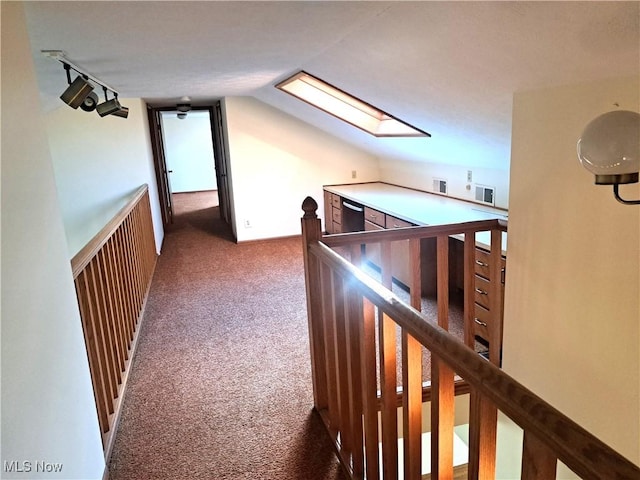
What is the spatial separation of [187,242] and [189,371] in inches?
135

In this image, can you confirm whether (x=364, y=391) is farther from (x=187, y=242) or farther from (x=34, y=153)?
(x=187, y=242)

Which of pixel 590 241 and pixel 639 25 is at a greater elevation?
pixel 639 25

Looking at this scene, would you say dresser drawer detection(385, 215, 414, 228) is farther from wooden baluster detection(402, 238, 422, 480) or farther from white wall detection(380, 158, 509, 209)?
wooden baluster detection(402, 238, 422, 480)

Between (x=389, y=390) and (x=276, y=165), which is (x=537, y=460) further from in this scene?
(x=276, y=165)

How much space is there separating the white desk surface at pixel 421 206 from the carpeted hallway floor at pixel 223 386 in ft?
3.73

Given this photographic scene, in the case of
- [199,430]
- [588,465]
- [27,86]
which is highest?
[27,86]

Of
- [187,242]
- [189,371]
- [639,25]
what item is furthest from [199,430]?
[187,242]

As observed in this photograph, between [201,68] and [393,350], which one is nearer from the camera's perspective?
[393,350]

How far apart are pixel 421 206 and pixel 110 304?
2.80 m

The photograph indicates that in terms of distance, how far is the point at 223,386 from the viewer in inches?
103

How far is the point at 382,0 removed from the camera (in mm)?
1781

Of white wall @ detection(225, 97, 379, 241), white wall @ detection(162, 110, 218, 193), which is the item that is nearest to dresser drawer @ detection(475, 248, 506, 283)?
white wall @ detection(225, 97, 379, 241)

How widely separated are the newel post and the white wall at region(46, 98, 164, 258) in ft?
6.16

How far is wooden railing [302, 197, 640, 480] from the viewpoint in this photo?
2.32ft
